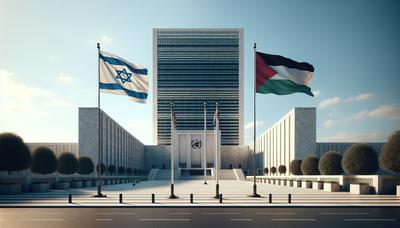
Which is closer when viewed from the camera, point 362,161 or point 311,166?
point 362,161

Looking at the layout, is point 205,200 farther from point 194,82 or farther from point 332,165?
point 194,82

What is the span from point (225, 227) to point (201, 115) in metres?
118

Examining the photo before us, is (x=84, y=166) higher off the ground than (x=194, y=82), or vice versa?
(x=194, y=82)

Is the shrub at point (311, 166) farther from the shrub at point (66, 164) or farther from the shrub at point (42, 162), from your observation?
the shrub at point (42, 162)

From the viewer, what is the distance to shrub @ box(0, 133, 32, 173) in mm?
27322

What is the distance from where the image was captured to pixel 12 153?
27.6m

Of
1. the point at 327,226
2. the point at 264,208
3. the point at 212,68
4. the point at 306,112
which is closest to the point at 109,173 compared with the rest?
the point at 306,112

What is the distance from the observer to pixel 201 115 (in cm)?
12988

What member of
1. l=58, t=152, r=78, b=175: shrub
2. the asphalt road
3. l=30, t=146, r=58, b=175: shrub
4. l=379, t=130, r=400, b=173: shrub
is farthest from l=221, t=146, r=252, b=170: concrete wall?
the asphalt road

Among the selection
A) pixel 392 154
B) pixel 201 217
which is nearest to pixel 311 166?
pixel 392 154

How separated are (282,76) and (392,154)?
43.7 ft

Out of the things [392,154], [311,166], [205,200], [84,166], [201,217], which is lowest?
[84,166]

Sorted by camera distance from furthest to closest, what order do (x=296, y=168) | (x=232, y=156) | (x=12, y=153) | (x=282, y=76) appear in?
1. (x=232, y=156)
2. (x=296, y=168)
3. (x=12, y=153)
4. (x=282, y=76)

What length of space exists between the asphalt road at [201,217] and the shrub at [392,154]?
830 cm
